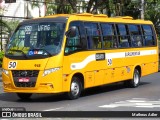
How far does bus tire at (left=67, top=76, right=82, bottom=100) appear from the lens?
1478 centimetres

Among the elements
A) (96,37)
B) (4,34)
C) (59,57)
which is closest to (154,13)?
(4,34)

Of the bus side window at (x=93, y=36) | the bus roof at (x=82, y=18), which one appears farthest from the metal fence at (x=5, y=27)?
the bus side window at (x=93, y=36)

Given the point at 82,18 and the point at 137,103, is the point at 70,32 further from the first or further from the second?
the point at 137,103

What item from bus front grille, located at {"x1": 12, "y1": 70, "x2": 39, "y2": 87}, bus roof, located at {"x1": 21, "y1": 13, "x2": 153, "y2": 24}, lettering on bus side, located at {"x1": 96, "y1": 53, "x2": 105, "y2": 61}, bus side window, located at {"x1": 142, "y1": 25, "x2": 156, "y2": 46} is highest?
bus roof, located at {"x1": 21, "y1": 13, "x2": 153, "y2": 24}

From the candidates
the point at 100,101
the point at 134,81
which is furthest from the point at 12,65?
the point at 134,81

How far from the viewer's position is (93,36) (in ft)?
53.2

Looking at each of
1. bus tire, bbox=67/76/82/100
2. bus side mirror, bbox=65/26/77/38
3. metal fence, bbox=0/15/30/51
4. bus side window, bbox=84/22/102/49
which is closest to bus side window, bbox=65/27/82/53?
bus side mirror, bbox=65/26/77/38

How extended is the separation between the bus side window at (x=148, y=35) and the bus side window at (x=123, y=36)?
5.56 feet

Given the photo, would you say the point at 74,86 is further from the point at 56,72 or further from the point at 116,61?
the point at 116,61

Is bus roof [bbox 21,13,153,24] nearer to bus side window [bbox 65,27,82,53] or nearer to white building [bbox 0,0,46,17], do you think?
bus side window [bbox 65,27,82,53]

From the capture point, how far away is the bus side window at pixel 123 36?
18.1 meters

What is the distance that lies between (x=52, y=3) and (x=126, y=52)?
18962mm

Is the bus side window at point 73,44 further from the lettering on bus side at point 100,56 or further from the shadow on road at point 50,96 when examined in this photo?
the shadow on road at point 50,96

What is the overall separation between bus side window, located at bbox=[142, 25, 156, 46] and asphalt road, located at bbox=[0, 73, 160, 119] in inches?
100
